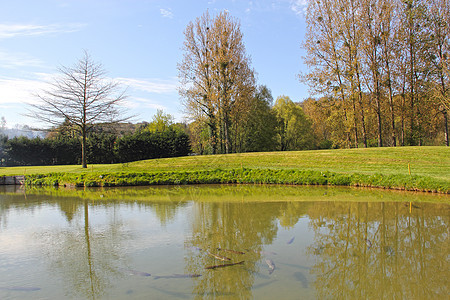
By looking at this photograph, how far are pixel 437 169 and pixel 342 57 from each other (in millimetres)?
12674

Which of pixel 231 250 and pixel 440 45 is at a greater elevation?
pixel 440 45

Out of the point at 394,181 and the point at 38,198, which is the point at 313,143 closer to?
the point at 394,181

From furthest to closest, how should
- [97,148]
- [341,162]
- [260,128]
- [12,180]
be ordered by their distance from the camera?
[260,128] < [97,148] < [12,180] < [341,162]

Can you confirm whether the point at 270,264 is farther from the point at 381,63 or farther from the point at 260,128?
the point at 260,128

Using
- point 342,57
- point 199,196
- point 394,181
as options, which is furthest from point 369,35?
point 199,196

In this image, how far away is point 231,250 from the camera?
250 inches

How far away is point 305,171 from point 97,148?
25133 millimetres

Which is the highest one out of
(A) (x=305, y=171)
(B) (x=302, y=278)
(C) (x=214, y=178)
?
(A) (x=305, y=171)

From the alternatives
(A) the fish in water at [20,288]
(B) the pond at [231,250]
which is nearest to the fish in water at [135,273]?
(B) the pond at [231,250]

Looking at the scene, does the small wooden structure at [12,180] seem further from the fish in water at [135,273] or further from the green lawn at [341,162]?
the fish in water at [135,273]

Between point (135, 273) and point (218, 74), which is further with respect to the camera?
point (218, 74)

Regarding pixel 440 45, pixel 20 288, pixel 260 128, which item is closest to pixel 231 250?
pixel 20 288

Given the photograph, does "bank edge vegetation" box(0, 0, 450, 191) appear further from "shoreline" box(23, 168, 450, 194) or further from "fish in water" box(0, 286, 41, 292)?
"fish in water" box(0, 286, 41, 292)

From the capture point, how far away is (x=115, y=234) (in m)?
7.88
